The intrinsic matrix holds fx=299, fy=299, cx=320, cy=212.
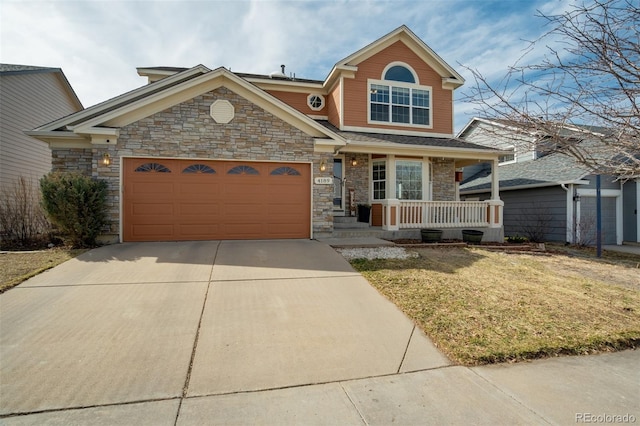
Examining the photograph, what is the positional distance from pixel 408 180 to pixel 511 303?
754cm

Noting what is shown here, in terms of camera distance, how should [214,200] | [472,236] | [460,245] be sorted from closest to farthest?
[214,200], [460,245], [472,236]

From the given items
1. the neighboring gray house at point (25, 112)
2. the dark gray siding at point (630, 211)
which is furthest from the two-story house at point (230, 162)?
the dark gray siding at point (630, 211)

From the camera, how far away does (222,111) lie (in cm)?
848

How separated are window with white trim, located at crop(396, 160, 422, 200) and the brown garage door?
4.06 metres

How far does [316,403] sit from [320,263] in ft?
13.2

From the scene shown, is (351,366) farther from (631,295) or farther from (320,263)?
(631,295)

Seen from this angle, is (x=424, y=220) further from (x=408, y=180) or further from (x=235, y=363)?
(x=235, y=363)

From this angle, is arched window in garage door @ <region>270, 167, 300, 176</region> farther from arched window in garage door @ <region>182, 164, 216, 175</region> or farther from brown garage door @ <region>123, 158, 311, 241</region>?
arched window in garage door @ <region>182, 164, 216, 175</region>

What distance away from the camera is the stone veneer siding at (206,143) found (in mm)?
7996

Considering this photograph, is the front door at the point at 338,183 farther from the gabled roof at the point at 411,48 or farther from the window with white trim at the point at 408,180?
the gabled roof at the point at 411,48

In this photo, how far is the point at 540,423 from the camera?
2213 millimetres

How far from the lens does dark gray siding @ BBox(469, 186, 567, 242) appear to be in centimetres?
1220

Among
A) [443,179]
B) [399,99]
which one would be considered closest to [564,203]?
[443,179]

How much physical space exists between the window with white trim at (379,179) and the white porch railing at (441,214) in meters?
1.29
